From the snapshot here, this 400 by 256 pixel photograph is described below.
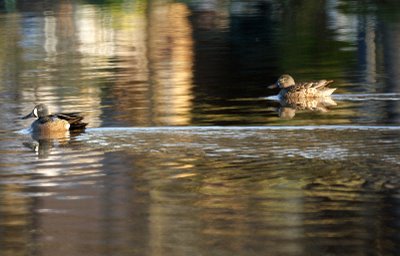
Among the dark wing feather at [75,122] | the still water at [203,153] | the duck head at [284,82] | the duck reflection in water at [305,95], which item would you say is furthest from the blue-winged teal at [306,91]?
the dark wing feather at [75,122]

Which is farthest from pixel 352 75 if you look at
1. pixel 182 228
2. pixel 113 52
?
pixel 182 228

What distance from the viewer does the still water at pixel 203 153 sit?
12.6 m

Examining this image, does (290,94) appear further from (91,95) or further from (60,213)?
(60,213)

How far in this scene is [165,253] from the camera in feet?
38.6

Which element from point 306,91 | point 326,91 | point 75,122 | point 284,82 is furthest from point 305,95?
point 75,122

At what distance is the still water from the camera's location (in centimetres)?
1261

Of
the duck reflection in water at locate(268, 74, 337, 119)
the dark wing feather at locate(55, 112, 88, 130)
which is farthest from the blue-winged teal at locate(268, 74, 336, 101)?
the dark wing feather at locate(55, 112, 88, 130)

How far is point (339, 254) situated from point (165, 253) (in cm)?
138

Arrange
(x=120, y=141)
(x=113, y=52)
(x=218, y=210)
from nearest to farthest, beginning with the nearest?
(x=218, y=210)
(x=120, y=141)
(x=113, y=52)

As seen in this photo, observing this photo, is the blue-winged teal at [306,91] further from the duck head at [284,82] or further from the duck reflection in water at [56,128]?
the duck reflection in water at [56,128]

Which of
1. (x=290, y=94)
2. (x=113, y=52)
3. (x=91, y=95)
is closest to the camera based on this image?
(x=290, y=94)

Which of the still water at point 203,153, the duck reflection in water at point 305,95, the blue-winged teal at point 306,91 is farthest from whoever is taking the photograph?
the blue-winged teal at point 306,91

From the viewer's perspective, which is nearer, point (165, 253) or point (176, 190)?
point (165, 253)

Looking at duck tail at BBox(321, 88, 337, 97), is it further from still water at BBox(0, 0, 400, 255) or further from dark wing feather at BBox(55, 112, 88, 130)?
dark wing feather at BBox(55, 112, 88, 130)
